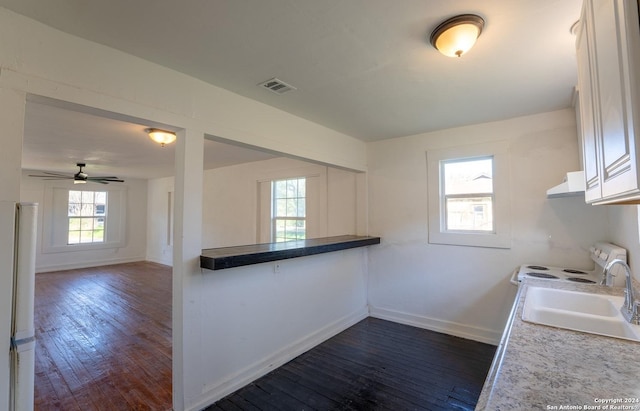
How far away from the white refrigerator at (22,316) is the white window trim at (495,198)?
11.2 ft

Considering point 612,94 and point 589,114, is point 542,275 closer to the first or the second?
point 589,114

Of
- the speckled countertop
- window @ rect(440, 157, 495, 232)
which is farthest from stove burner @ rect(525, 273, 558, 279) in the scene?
the speckled countertop

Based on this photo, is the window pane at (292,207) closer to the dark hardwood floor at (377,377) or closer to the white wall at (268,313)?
the white wall at (268,313)

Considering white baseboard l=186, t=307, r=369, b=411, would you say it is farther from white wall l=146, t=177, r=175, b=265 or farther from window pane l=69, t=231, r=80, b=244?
window pane l=69, t=231, r=80, b=244

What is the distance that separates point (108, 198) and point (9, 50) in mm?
7717

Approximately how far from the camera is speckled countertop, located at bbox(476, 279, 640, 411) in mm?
807

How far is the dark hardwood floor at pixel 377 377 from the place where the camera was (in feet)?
7.13

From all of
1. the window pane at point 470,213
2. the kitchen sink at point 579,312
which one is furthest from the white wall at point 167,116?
the kitchen sink at point 579,312

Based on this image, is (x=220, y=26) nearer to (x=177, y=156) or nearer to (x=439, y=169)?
(x=177, y=156)

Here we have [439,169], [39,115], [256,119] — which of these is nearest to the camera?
[256,119]

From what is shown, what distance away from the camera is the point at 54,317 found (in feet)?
12.9

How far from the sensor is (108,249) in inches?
309

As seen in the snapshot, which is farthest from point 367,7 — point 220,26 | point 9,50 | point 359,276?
point 359,276

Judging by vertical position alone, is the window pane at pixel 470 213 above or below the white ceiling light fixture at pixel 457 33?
below
